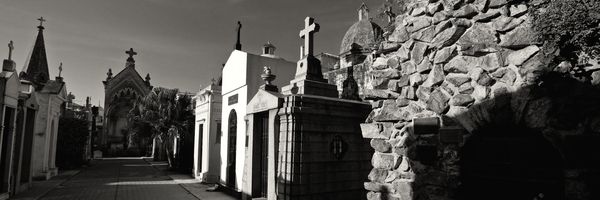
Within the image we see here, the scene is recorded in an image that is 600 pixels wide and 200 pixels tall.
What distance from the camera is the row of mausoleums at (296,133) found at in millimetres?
7316

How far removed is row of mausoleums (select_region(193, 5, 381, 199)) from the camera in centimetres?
732

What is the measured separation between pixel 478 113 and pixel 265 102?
232 inches

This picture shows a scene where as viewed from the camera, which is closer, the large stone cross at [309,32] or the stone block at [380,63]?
the stone block at [380,63]

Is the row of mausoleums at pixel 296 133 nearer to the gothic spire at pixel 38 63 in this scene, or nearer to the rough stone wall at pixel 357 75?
the rough stone wall at pixel 357 75

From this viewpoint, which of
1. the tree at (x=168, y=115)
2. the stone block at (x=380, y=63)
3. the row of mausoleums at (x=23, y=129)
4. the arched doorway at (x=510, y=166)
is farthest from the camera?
the tree at (x=168, y=115)

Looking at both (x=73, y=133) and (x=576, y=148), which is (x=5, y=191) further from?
(x=576, y=148)

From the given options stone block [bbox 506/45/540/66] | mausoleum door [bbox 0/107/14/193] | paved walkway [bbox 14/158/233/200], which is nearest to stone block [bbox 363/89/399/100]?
stone block [bbox 506/45/540/66]

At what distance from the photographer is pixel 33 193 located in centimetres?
1120

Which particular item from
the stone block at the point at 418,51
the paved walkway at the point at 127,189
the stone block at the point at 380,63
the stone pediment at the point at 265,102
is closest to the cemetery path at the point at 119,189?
the paved walkway at the point at 127,189

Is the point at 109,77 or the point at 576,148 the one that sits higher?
the point at 109,77

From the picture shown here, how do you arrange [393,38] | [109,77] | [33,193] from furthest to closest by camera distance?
1. [109,77]
2. [33,193]
3. [393,38]

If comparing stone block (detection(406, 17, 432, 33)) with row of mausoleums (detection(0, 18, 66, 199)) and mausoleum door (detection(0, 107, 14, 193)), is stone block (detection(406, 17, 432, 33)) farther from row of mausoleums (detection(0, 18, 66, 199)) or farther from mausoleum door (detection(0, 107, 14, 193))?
mausoleum door (detection(0, 107, 14, 193))

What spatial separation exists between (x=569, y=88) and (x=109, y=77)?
4142 centimetres

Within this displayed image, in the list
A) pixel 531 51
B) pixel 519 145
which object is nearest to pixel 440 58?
pixel 531 51
